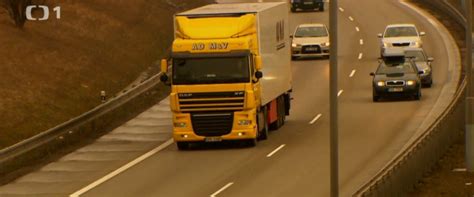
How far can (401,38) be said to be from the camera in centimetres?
6319

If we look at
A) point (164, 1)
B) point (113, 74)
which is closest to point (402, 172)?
point (113, 74)

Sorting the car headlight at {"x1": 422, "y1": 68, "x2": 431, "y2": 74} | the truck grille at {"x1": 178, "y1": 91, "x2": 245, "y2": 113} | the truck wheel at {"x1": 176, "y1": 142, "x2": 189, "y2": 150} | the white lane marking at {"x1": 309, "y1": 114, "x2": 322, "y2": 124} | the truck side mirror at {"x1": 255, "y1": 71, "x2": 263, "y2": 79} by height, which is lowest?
the white lane marking at {"x1": 309, "y1": 114, "x2": 322, "y2": 124}

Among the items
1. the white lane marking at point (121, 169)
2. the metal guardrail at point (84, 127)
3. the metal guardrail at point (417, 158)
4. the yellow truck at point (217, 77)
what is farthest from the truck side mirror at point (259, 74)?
the metal guardrail at point (84, 127)

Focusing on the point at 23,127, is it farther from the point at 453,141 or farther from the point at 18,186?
the point at 453,141

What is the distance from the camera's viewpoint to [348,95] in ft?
172

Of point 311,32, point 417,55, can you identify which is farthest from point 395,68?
point 311,32

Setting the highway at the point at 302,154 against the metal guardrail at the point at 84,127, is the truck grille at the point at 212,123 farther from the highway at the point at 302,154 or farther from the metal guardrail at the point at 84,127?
the metal guardrail at the point at 84,127

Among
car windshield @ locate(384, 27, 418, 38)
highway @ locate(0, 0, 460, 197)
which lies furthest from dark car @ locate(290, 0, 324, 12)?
highway @ locate(0, 0, 460, 197)

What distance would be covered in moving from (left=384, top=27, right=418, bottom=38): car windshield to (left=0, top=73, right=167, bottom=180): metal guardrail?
15.0 m

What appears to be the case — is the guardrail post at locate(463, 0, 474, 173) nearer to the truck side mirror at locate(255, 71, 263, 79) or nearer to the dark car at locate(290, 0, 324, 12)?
the truck side mirror at locate(255, 71, 263, 79)

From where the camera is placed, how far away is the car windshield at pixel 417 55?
54678 millimetres

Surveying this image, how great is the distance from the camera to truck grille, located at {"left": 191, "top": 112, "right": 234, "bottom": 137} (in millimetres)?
38406

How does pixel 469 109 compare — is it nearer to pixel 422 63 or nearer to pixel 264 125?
pixel 264 125

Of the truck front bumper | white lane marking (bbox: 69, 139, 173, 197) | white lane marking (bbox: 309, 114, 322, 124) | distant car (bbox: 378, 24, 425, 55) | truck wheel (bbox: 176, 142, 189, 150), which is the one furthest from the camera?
distant car (bbox: 378, 24, 425, 55)
